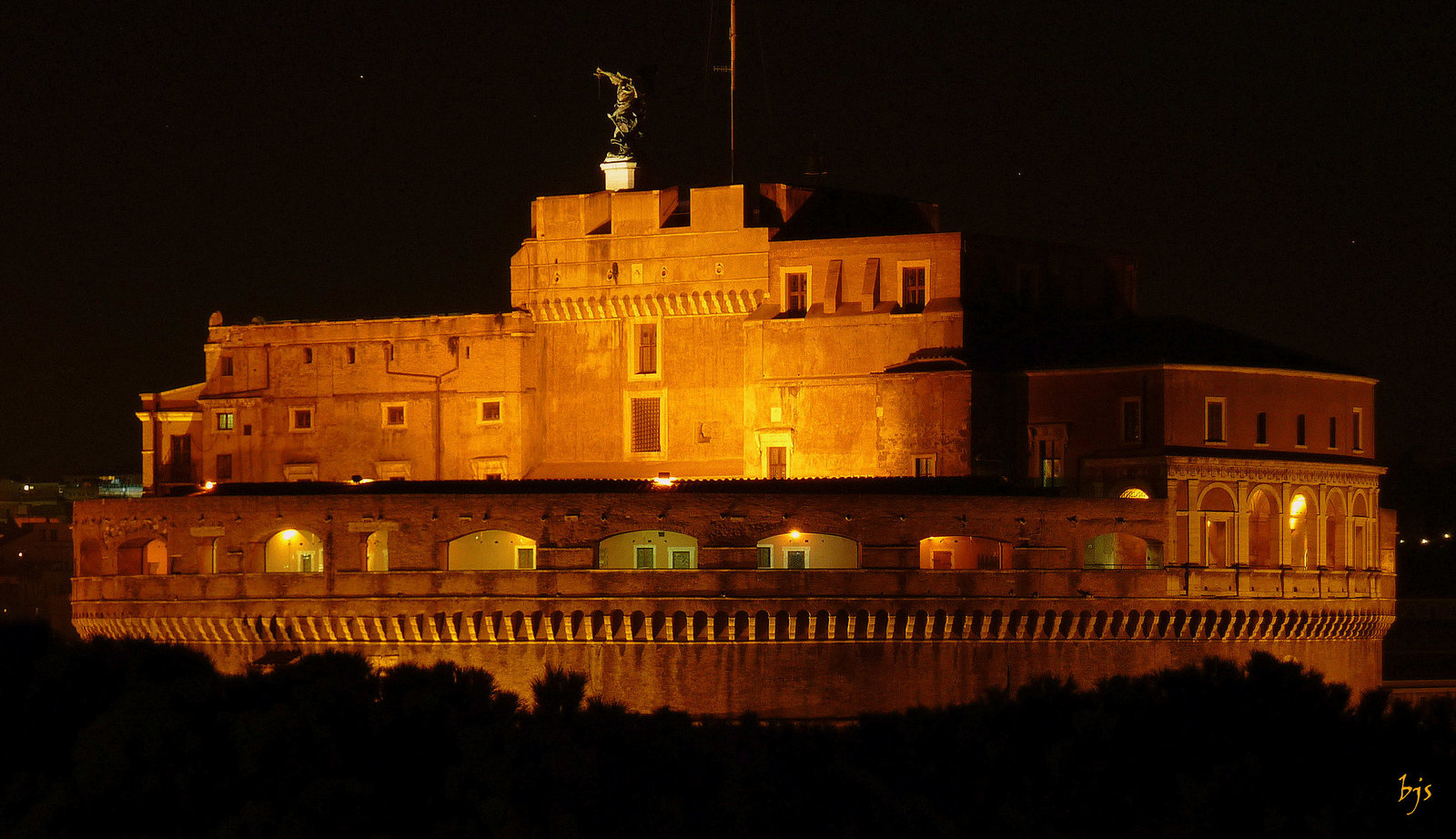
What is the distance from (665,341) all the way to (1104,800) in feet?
79.4

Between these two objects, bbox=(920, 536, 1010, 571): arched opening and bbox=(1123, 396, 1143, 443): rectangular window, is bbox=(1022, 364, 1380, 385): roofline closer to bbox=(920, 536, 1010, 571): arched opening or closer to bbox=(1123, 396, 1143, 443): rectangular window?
bbox=(1123, 396, 1143, 443): rectangular window

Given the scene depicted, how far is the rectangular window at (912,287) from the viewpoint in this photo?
211ft

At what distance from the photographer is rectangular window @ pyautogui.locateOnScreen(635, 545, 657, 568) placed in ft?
194

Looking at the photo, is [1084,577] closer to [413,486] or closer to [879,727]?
[879,727]

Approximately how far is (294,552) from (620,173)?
49.1 ft

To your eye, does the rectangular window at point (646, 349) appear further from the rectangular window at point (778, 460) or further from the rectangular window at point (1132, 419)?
the rectangular window at point (1132, 419)

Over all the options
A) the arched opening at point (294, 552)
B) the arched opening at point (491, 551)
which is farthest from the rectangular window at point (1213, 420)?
the arched opening at point (294, 552)

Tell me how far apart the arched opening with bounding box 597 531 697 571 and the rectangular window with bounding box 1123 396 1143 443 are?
37.8ft

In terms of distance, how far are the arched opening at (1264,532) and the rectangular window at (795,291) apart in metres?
13.0

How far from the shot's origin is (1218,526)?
60875 mm

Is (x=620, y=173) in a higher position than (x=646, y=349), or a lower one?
higher

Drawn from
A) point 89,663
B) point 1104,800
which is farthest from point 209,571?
point 1104,800

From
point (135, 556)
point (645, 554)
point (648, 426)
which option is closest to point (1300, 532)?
point (645, 554)
